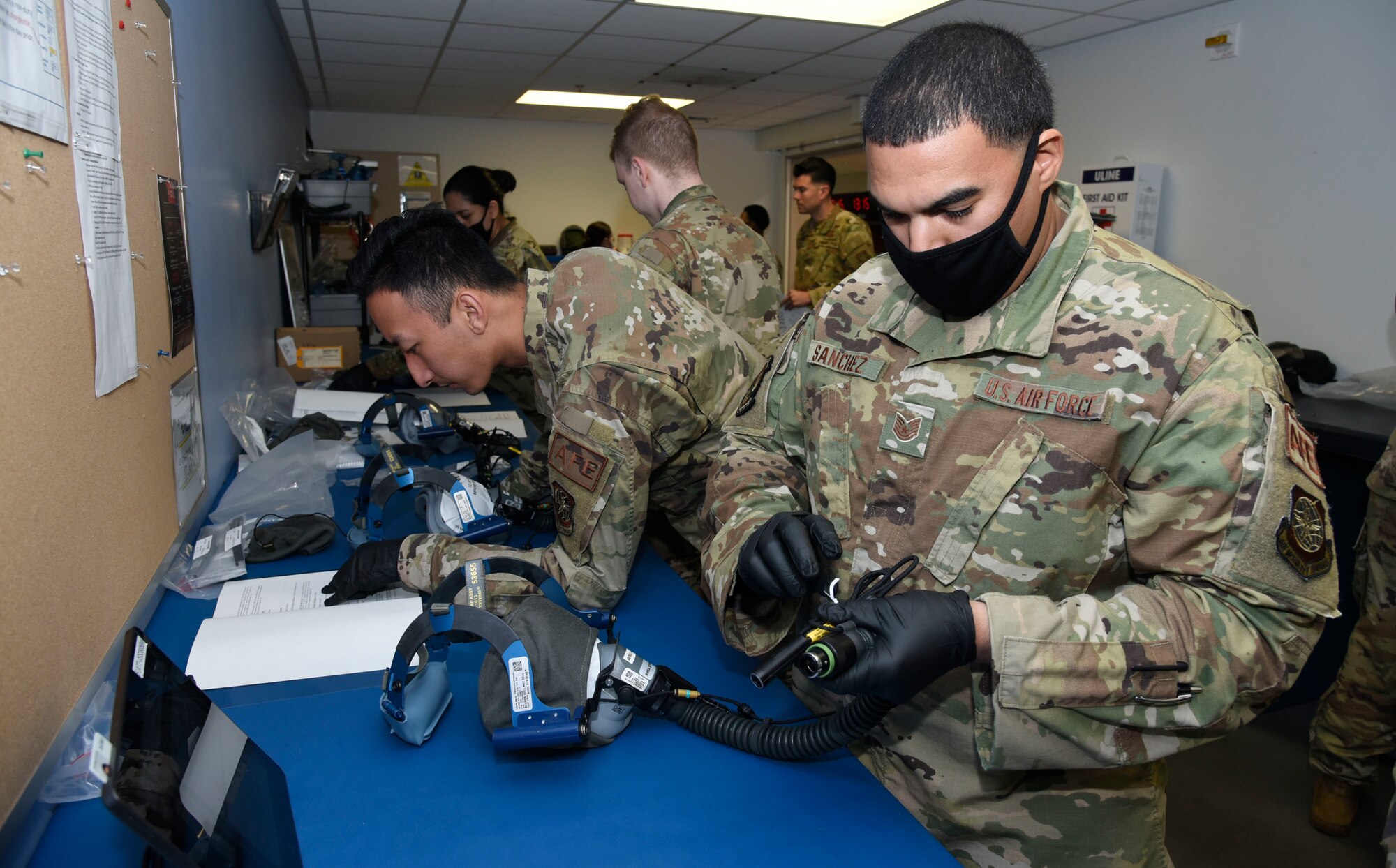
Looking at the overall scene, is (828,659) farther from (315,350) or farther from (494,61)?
(494,61)

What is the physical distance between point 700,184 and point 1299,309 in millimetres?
2985

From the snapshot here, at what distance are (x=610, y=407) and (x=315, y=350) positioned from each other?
248 cm

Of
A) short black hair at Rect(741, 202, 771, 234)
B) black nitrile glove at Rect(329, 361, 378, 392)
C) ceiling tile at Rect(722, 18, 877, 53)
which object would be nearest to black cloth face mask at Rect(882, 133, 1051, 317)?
black nitrile glove at Rect(329, 361, 378, 392)

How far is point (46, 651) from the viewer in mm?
916

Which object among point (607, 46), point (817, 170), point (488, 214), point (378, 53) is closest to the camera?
point (488, 214)

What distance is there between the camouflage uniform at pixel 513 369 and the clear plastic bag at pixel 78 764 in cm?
108

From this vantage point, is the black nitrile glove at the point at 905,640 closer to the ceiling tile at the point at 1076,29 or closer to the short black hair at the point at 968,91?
the short black hair at the point at 968,91

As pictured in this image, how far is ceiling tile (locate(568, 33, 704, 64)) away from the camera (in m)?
4.92

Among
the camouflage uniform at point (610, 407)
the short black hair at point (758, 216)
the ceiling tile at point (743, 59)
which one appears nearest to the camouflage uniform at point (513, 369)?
the camouflage uniform at point (610, 407)

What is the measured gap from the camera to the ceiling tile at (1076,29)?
4406 mm

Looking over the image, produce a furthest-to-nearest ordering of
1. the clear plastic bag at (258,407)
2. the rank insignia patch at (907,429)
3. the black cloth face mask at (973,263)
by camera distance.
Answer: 1. the clear plastic bag at (258,407)
2. the rank insignia patch at (907,429)
3. the black cloth face mask at (973,263)

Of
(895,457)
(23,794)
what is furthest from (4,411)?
(895,457)

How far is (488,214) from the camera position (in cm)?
407

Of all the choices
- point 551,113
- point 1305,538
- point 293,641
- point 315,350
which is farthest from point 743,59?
point 1305,538
